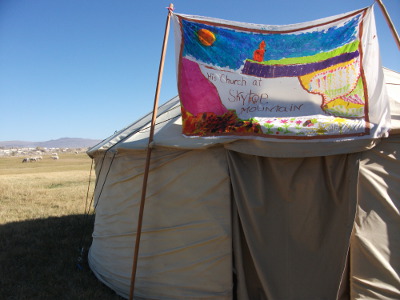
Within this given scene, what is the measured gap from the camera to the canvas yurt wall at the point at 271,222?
9.84ft

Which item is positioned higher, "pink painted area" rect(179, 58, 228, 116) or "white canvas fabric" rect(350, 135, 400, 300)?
"pink painted area" rect(179, 58, 228, 116)

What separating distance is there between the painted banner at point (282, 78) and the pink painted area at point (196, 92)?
1 centimetres

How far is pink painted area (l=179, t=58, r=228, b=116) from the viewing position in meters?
3.29

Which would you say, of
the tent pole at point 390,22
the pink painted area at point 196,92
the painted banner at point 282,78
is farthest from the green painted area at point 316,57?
the pink painted area at point 196,92

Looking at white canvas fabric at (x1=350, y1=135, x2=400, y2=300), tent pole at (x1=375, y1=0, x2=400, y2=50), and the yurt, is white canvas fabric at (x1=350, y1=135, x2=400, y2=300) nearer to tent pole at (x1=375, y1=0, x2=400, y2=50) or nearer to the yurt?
the yurt

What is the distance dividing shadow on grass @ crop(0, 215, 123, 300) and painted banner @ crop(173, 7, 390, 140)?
232 cm

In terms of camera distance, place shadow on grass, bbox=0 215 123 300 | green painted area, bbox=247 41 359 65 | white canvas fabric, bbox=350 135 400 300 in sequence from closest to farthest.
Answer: white canvas fabric, bbox=350 135 400 300 < green painted area, bbox=247 41 359 65 < shadow on grass, bbox=0 215 123 300

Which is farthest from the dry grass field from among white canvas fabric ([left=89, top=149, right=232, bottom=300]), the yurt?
the yurt

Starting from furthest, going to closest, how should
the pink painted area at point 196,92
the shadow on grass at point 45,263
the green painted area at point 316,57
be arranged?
the shadow on grass at point 45,263
the pink painted area at point 196,92
the green painted area at point 316,57

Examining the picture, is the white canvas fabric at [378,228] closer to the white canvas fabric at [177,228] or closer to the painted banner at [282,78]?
the painted banner at [282,78]

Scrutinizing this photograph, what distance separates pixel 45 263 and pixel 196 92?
10.8ft

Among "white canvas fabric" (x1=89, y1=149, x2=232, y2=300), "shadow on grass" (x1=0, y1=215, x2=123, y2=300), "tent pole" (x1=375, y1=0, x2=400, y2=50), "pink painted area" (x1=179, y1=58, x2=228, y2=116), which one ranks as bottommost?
"shadow on grass" (x1=0, y1=215, x2=123, y2=300)

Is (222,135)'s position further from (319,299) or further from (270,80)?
(319,299)

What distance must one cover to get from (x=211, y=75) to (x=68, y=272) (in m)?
Answer: 3.14
